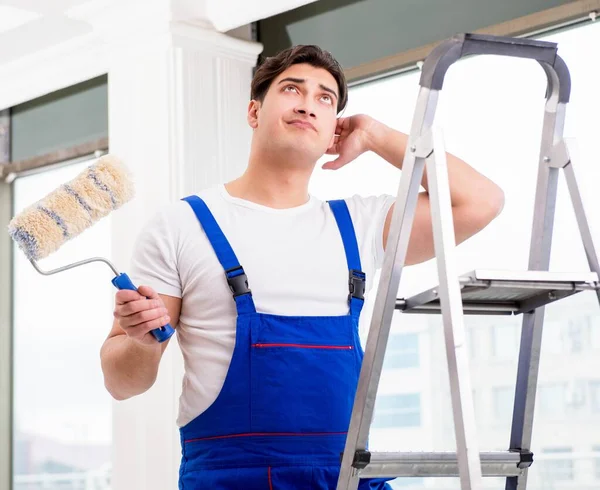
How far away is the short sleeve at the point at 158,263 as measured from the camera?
1.78m

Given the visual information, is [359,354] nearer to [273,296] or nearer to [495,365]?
[273,296]

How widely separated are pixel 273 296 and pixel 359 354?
0.65 feet

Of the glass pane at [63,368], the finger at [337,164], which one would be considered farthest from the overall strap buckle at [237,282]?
the glass pane at [63,368]

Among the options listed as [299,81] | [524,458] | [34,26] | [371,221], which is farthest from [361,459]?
[34,26]

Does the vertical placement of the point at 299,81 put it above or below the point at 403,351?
above

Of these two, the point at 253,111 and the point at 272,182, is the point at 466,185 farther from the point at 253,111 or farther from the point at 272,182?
the point at 253,111

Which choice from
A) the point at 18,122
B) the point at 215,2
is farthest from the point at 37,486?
the point at 215,2

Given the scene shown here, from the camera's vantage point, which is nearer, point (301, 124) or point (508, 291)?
point (508, 291)

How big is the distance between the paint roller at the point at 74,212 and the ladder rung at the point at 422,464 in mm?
404

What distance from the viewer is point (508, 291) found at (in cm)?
143

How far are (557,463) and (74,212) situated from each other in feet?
5.15

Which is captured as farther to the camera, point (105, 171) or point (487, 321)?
point (487, 321)

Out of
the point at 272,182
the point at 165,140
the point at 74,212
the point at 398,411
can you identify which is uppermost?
the point at 165,140

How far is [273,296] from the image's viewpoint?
178 cm
